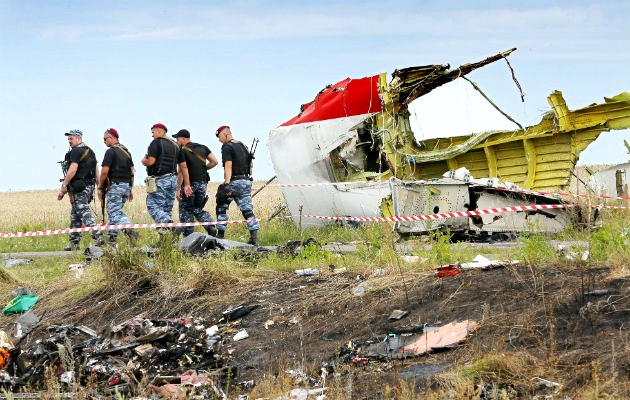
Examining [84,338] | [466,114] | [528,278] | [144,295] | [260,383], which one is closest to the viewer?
[260,383]

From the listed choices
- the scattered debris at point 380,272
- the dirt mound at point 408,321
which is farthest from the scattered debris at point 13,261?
the scattered debris at point 380,272

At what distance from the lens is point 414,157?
1664 centimetres

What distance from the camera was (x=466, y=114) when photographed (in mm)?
17438

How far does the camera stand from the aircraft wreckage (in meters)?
15.3

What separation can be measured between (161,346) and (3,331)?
91.0 inches

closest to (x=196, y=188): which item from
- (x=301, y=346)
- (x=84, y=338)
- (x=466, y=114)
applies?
(x=466, y=114)

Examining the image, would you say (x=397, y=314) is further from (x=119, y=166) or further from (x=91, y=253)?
(x=119, y=166)

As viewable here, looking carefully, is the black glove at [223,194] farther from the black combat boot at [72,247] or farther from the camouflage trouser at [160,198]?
the black combat boot at [72,247]

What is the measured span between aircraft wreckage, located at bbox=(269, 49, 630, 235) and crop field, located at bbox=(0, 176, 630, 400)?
3.88 m

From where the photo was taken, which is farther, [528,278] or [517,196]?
[517,196]

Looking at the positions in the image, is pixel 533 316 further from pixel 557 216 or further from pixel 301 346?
pixel 557 216

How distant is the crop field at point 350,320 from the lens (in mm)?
6430

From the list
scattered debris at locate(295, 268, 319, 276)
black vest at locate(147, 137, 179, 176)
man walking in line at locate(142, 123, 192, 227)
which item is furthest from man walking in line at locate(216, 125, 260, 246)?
scattered debris at locate(295, 268, 319, 276)

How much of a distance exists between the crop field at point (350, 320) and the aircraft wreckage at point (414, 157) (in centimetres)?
388
